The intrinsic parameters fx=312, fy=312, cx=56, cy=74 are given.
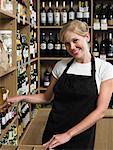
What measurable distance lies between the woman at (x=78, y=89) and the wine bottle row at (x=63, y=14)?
233 cm

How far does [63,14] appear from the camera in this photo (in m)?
4.12

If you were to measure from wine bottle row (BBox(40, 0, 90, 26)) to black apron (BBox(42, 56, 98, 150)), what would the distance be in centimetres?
236

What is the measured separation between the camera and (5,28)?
101 inches

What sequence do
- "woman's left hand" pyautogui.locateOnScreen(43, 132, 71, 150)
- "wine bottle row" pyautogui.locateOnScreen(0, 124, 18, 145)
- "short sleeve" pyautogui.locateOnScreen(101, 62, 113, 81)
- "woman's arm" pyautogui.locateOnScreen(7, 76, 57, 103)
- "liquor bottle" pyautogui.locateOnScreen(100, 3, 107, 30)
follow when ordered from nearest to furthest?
"woman's left hand" pyautogui.locateOnScreen(43, 132, 71, 150), "short sleeve" pyautogui.locateOnScreen(101, 62, 113, 81), "woman's arm" pyautogui.locateOnScreen(7, 76, 57, 103), "wine bottle row" pyautogui.locateOnScreen(0, 124, 18, 145), "liquor bottle" pyautogui.locateOnScreen(100, 3, 107, 30)

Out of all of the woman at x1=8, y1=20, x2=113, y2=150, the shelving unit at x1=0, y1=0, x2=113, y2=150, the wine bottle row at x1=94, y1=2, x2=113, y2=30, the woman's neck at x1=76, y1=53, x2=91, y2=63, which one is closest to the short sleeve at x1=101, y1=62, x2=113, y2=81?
the woman at x1=8, y1=20, x2=113, y2=150

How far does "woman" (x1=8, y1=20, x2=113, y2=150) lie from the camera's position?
162 centimetres

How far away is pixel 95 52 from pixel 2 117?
2188 mm

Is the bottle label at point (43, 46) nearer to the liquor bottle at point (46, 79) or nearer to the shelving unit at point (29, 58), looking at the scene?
the shelving unit at point (29, 58)

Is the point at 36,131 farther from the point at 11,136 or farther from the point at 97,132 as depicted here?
the point at 97,132

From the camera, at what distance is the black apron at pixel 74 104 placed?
67.5 inches

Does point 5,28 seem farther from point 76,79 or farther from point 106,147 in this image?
Result: point 106,147

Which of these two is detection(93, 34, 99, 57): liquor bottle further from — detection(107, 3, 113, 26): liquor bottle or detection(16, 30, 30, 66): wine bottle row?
detection(16, 30, 30, 66): wine bottle row

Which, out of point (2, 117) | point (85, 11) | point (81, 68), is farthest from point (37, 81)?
point (81, 68)

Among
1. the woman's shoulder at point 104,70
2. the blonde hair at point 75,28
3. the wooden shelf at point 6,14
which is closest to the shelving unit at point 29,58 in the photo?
the wooden shelf at point 6,14
